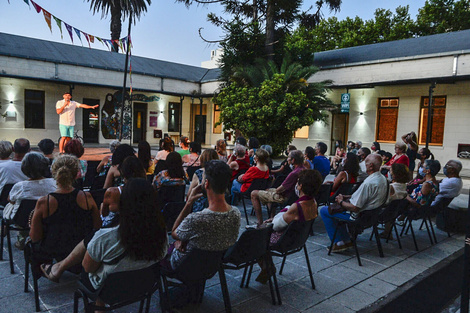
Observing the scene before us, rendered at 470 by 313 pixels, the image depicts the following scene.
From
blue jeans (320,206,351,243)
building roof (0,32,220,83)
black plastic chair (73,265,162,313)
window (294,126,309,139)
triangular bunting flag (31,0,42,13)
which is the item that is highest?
building roof (0,32,220,83)

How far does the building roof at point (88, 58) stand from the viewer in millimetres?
17703

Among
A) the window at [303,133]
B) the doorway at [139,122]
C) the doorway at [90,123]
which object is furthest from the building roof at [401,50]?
the doorway at [90,123]

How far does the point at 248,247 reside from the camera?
2988 millimetres

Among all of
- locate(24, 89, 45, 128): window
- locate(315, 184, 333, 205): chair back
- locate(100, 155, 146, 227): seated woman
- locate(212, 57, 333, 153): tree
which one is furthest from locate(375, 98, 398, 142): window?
locate(24, 89, 45, 128): window

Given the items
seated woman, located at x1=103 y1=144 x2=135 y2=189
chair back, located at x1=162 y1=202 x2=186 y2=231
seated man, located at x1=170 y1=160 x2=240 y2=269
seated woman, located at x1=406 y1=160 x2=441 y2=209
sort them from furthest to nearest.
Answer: seated woman, located at x1=406 y1=160 x2=441 y2=209 → seated woman, located at x1=103 y1=144 x2=135 y2=189 → chair back, located at x1=162 y1=202 x2=186 y2=231 → seated man, located at x1=170 y1=160 x2=240 y2=269

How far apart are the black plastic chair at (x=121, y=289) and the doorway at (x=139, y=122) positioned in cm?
2057

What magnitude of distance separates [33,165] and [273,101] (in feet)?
39.2

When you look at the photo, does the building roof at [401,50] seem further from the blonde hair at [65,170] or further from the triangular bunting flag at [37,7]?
the blonde hair at [65,170]

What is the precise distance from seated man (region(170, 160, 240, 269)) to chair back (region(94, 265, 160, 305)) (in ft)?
1.09

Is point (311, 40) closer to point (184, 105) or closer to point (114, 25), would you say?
point (184, 105)

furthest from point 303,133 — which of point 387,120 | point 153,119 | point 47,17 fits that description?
point 47,17

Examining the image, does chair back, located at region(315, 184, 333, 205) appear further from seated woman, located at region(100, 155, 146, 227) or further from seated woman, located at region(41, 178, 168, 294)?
seated woman, located at region(41, 178, 168, 294)

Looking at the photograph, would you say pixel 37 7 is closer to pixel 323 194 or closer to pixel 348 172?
pixel 323 194

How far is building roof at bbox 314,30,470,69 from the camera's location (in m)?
15.1
